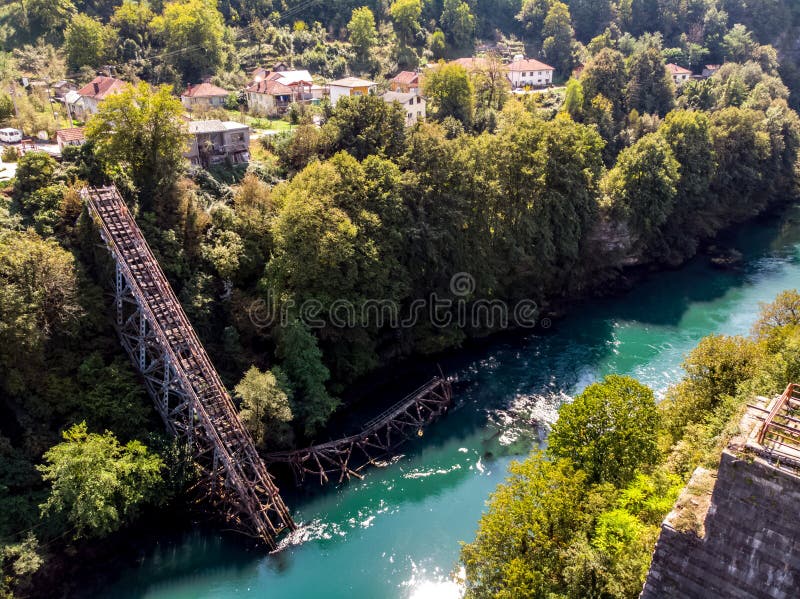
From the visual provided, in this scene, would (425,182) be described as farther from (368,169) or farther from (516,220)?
(516,220)

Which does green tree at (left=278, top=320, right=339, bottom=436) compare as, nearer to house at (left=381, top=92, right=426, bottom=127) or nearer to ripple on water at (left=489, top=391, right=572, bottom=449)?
ripple on water at (left=489, top=391, right=572, bottom=449)

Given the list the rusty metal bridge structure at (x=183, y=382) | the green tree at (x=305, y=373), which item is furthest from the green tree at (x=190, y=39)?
the green tree at (x=305, y=373)

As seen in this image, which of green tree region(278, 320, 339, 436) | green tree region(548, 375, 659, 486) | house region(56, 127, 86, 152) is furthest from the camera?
house region(56, 127, 86, 152)

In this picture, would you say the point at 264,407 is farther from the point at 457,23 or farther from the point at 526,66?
the point at 457,23

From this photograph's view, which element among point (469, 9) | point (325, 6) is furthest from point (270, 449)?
point (469, 9)

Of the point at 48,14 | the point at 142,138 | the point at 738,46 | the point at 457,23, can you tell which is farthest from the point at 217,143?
the point at 738,46

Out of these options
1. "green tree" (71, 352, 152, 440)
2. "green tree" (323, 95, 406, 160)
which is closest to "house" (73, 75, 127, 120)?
"green tree" (323, 95, 406, 160)
